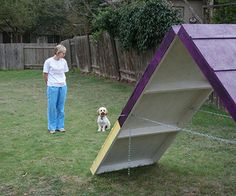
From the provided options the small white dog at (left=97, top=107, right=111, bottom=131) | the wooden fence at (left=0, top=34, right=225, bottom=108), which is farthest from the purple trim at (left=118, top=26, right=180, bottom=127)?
the wooden fence at (left=0, top=34, right=225, bottom=108)

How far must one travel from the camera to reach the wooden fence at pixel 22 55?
27688mm

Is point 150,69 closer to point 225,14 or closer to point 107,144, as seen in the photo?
point 107,144

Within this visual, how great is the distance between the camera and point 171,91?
15.4 feet

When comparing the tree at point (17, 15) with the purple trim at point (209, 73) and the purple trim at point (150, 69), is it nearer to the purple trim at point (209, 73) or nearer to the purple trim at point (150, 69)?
the purple trim at point (150, 69)

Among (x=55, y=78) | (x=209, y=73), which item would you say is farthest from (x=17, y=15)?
(x=209, y=73)

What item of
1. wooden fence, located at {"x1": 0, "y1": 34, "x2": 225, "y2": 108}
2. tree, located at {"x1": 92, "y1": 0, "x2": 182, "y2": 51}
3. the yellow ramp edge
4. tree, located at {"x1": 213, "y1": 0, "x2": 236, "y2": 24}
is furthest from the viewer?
wooden fence, located at {"x1": 0, "y1": 34, "x2": 225, "y2": 108}

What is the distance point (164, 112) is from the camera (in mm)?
5129

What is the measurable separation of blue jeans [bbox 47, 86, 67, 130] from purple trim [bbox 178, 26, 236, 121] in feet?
15.7

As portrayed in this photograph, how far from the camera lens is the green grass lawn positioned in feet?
16.9

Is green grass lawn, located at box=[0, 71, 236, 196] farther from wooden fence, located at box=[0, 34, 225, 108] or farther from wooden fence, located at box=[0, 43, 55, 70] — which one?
wooden fence, located at box=[0, 43, 55, 70]

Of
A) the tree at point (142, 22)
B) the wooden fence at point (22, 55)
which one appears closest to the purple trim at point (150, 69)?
the tree at point (142, 22)

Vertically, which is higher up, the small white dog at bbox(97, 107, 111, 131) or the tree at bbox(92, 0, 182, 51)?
the tree at bbox(92, 0, 182, 51)

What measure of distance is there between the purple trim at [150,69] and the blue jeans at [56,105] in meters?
3.36

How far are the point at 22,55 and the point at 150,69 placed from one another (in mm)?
24626
